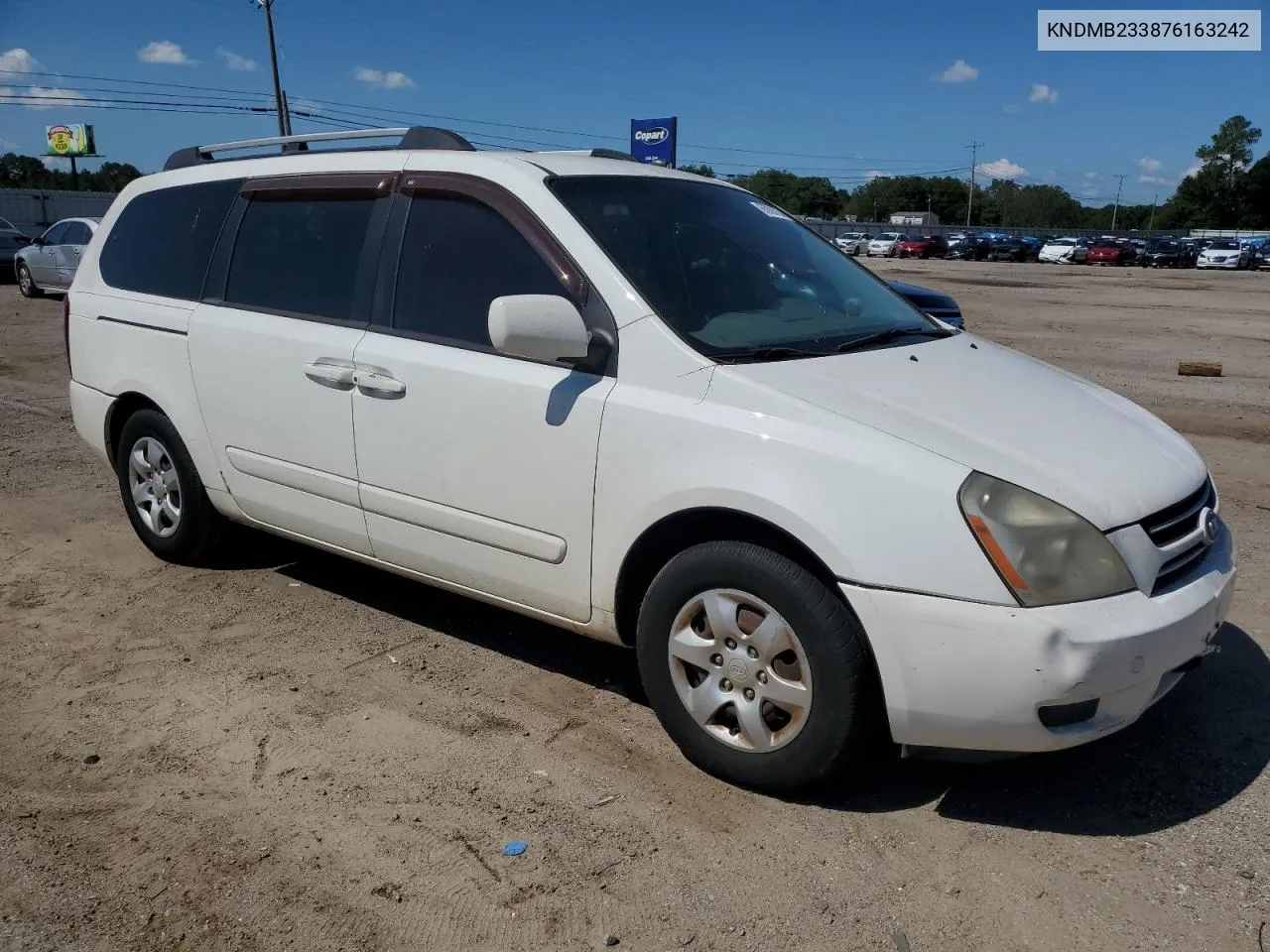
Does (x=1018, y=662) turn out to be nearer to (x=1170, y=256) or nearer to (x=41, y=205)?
(x=41, y=205)

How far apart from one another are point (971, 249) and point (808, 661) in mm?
60302

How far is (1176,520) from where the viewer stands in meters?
3.01

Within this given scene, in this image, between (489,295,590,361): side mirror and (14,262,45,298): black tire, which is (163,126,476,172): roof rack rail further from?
(14,262,45,298): black tire

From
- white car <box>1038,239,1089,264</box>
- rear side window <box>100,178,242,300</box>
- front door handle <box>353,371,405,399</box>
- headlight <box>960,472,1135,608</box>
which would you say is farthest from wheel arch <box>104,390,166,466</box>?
white car <box>1038,239,1089,264</box>

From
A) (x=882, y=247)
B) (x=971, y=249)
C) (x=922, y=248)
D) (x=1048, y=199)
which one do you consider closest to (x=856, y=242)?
(x=882, y=247)

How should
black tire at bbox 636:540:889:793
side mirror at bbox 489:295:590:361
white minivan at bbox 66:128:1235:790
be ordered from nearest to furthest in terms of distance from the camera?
white minivan at bbox 66:128:1235:790 < black tire at bbox 636:540:889:793 < side mirror at bbox 489:295:590:361

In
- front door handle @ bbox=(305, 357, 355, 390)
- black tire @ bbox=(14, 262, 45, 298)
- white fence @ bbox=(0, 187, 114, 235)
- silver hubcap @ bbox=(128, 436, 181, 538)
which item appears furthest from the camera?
white fence @ bbox=(0, 187, 114, 235)

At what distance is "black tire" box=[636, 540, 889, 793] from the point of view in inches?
113

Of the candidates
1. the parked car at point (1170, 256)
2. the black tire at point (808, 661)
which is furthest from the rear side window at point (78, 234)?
the parked car at point (1170, 256)

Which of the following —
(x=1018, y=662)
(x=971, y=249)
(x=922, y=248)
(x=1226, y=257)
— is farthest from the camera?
(x=922, y=248)

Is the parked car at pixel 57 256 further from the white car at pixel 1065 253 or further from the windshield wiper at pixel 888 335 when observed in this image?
the white car at pixel 1065 253

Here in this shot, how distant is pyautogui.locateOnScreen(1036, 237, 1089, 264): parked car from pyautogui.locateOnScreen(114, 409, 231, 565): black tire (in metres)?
58.5

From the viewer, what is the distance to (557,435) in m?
3.40

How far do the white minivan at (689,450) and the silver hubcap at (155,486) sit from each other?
0.18 metres
